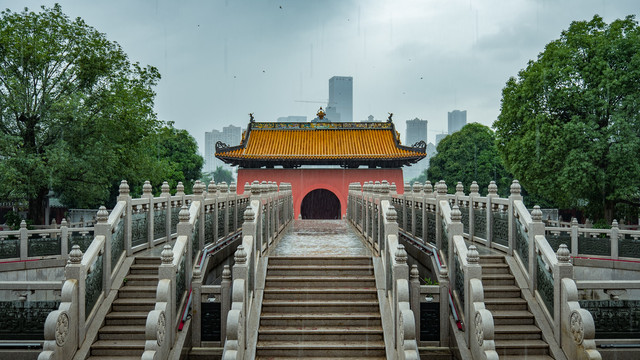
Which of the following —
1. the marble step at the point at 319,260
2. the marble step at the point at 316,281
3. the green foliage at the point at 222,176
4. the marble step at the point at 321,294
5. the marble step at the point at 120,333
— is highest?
the green foliage at the point at 222,176

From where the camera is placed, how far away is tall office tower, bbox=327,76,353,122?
372ft

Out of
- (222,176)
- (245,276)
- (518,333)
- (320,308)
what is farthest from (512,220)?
(222,176)

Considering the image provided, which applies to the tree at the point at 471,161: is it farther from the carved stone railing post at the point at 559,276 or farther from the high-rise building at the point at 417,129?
the high-rise building at the point at 417,129

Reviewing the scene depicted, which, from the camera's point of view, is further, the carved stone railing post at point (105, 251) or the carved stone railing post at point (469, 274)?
the carved stone railing post at point (105, 251)

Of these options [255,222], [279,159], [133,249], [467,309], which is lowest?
[467,309]

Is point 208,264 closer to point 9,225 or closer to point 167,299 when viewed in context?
point 167,299

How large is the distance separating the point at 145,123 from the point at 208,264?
40.5 feet

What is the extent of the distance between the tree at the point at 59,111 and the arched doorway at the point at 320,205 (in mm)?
13842

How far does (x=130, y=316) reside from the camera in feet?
23.1

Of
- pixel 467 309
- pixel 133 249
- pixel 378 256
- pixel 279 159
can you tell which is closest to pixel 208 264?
pixel 133 249

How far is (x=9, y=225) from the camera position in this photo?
18125 millimetres

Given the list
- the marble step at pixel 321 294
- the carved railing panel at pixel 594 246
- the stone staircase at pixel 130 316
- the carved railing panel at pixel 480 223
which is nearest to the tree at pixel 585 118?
the carved railing panel at pixel 594 246

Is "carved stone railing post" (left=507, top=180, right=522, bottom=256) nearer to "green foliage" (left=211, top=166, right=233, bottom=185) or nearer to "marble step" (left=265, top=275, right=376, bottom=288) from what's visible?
"marble step" (left=265, top=275, right=376, bottom=288)

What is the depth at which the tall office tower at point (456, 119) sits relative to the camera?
140750 mm
